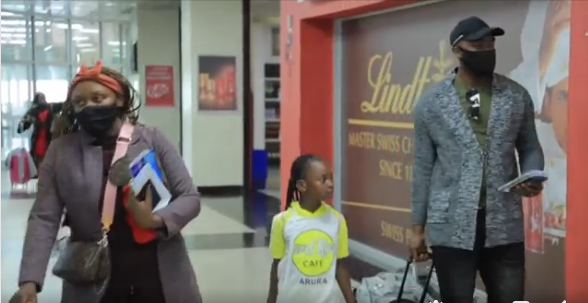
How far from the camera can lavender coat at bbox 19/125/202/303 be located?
2.36 meters

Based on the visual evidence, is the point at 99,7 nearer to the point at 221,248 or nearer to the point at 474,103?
the point at 221,248

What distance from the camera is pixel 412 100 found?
20.3 feet

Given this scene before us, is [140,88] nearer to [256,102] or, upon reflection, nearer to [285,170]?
[256,102]

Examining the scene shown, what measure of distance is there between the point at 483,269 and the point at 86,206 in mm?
1502

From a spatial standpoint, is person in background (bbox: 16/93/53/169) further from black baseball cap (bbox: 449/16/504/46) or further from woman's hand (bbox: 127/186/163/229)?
woman's hand (bbox: 127/186/163/229)

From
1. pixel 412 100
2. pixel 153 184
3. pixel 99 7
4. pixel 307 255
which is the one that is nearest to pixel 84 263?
pixel 153 184

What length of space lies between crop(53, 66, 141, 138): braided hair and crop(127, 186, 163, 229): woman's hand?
32cm

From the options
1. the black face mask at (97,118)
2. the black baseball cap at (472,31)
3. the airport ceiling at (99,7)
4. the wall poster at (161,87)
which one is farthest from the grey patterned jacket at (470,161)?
the wall poster at (161,87)

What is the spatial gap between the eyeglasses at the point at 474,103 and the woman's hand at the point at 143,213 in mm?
1229

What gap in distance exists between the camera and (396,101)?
6453mm

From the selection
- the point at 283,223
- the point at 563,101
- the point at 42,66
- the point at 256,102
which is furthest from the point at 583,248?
the point at 42,66

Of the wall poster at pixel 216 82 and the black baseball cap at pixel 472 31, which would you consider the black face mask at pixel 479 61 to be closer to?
the black baseball cap at pixel 472 31

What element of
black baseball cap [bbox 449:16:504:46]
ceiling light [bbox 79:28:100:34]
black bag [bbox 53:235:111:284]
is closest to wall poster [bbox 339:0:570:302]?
black baseball cap [bbox 449:16:504:46]

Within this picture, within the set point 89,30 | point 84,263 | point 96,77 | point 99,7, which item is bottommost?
point 84,263
